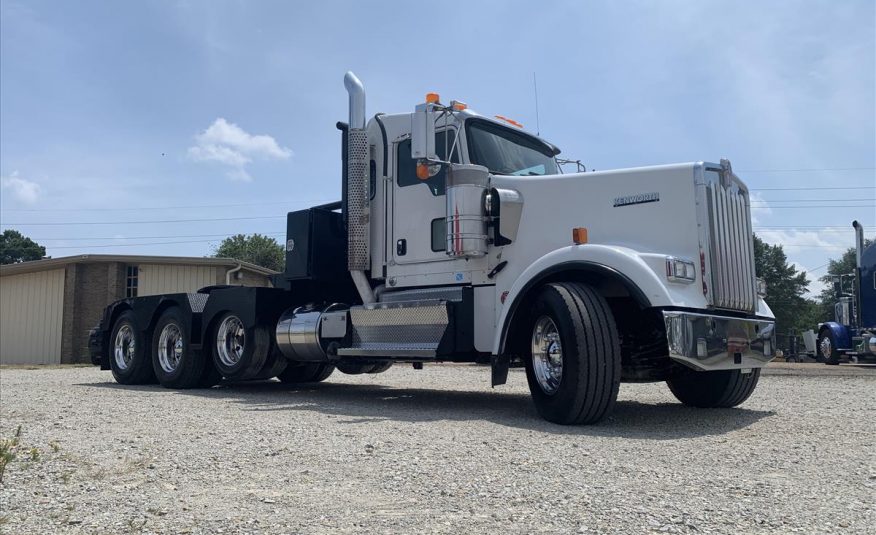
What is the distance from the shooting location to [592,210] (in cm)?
660

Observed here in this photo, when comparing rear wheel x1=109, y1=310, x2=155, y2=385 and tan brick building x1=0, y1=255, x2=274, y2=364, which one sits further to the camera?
tan brick building x1=0, y1=255, x2=274, y2=364

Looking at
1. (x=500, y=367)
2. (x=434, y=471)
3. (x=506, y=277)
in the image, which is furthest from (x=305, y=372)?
(x=434, y=471)

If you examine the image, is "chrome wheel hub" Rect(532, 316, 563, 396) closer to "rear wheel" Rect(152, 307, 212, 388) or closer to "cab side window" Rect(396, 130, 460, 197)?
"cab side window" Rect(396, 130, 460, 197)

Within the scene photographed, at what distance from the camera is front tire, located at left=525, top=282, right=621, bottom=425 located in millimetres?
5723

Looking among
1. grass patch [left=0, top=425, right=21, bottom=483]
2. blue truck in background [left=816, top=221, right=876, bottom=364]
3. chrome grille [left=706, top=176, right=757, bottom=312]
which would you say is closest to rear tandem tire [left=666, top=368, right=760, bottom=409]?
chrome grille [left=706, top=176, right=757, bottom=312]

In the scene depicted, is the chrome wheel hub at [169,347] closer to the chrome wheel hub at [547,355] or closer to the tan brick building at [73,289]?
the chrome wheel hub at [547,355]

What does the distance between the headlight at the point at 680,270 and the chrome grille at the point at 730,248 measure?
196 mm

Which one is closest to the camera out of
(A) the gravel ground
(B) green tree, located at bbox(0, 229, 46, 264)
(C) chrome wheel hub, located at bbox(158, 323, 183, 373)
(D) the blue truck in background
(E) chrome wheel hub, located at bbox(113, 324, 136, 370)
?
(A) the gravel ground

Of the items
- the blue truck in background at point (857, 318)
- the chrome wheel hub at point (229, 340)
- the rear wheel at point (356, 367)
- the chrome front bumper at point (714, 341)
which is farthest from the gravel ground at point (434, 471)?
the blue truck in background at point (857, 318)

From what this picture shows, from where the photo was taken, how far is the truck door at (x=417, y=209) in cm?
780

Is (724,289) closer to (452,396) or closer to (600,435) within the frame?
(600,435)

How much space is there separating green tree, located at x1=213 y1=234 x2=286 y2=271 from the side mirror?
207ft

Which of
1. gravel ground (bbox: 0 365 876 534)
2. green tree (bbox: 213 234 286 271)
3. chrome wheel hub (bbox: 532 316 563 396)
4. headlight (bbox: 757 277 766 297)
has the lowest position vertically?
gravel ground (bbox: 0 365 876 534)

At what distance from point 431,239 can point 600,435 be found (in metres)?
3.19
